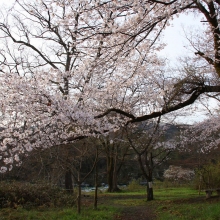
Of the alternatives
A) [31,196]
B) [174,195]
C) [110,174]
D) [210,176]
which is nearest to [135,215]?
[31,196]

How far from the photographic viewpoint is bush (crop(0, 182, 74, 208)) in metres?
10.4

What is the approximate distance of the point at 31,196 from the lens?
432 inches

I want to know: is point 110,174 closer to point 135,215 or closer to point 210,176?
point 210,176

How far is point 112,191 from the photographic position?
22547 mm

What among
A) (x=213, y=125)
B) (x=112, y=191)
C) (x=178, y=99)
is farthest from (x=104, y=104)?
(x=112, y=191)

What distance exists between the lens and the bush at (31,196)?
10.4 m

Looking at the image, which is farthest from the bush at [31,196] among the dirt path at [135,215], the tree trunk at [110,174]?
the tree trunk at [110,174]

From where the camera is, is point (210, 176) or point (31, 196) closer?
point (31, 196)

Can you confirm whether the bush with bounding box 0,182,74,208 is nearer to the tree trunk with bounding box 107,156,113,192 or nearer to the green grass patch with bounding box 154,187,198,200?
the green grass patch with bounding box 154,187,198,200

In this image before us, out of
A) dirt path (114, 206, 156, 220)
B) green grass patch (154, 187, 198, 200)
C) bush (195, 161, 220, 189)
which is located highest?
bush (195, 161, 220, 189)

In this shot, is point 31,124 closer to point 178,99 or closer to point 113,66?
point 113,66

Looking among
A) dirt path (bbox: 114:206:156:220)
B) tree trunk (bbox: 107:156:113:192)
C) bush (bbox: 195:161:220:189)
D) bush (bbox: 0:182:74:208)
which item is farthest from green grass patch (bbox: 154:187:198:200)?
tree trunk (bbox: 107:156:113:192)

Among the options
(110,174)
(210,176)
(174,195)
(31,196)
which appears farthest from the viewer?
(110,174)

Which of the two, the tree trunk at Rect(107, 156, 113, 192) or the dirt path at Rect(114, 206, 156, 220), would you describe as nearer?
the dirt path at Rect(114, 206, 156, 220)
